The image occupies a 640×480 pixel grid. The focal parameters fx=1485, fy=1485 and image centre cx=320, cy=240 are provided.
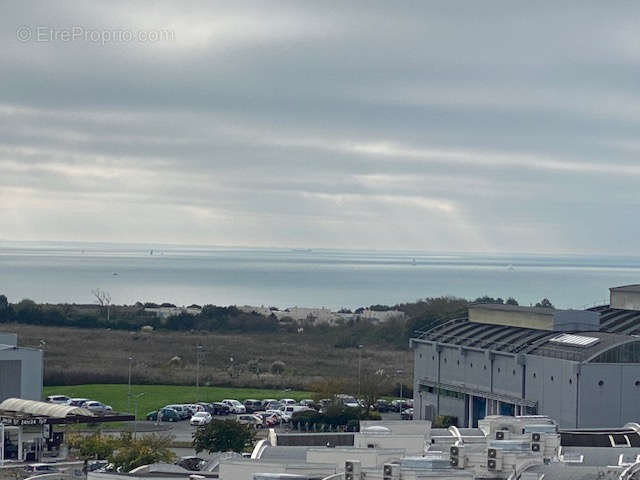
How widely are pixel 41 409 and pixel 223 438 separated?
29.9 feet

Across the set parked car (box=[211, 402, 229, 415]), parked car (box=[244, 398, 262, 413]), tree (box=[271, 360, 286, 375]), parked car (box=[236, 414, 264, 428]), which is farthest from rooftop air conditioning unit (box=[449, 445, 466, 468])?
tree (box=[271, 360, 286, 375])

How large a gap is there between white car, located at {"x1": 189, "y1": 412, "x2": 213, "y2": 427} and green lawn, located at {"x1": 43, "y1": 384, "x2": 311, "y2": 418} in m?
6.16

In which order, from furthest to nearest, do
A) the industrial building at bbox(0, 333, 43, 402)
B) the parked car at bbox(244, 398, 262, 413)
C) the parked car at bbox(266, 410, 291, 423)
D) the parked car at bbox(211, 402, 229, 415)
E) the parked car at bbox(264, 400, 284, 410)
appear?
the parked car at bbox(244, 398, 262, 413) → the parked car at bbox(264, 400, 284, 410) → the parked car at bbox(211, 402, 229, 415) → the parked car at bbox(266, 410, 291, 423) → the industrial building at bbox(0, 333, 43, 402)

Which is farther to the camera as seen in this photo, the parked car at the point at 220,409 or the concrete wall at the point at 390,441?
the parked car at the point at 220,409

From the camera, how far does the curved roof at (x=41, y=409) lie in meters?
55.7

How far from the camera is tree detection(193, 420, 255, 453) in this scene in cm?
5038

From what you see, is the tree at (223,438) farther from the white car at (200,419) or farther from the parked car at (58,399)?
the parked car at (58,399)

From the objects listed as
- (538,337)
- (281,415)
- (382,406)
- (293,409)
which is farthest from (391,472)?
(382,406)

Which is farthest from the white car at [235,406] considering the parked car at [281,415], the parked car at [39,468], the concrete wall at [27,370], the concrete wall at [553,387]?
the parked car at [39,468]

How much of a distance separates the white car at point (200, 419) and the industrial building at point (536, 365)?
9265 mm

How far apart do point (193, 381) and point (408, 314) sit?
55.4m

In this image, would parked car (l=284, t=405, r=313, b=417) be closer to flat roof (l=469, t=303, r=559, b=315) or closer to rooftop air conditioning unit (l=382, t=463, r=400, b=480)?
flat roof (l=469, t=303, r=559, b=315)

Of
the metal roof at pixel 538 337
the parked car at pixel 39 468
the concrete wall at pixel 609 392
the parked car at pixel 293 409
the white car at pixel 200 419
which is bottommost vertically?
the parked car at pixel 39 468

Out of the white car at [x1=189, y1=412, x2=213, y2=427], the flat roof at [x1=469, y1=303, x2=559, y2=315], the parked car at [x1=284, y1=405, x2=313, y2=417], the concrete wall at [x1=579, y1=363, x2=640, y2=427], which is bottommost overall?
the white car at [x1=189, y1=412, x2=213, y2=427]
